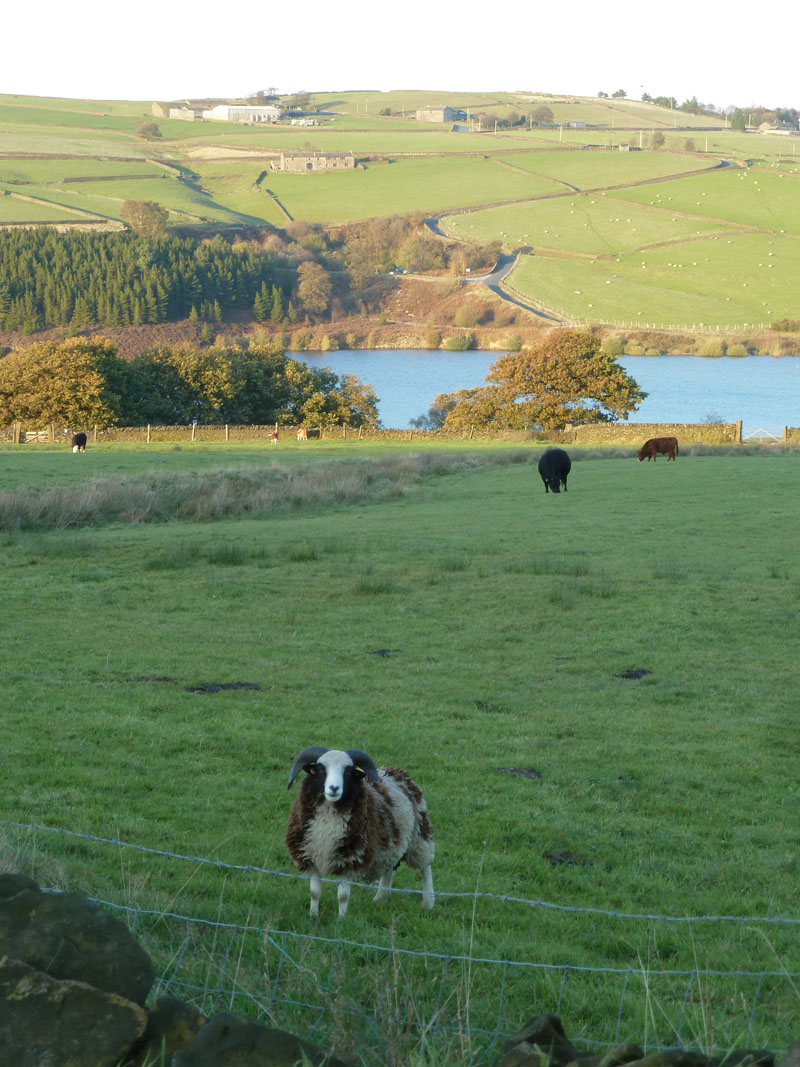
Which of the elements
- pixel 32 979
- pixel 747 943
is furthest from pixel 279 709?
pixel 32 979

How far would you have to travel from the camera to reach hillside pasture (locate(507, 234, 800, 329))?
163625 millimetres

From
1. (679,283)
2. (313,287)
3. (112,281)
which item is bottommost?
(112,281)

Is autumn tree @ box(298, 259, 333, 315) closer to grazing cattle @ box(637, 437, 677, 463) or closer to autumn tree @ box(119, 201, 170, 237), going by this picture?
autumn tree @ box(119, 201, 170, 237)

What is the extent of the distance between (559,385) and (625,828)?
218 feet

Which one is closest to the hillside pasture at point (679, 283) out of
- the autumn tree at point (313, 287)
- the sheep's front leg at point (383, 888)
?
the autumn tree at point (313, 287)

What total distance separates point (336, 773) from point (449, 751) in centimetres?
406

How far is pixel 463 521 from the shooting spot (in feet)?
90.3

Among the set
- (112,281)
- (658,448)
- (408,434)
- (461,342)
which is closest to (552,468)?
(658,448)

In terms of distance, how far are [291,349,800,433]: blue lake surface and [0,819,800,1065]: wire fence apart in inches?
3584

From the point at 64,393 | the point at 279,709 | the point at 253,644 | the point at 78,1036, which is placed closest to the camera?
the point at 78,1036

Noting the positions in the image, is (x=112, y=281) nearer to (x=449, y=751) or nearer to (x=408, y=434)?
(x=408, y=434)

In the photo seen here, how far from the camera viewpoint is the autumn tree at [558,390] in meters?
72.5

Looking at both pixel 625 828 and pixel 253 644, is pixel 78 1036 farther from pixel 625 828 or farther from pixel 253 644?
pixel 253 644

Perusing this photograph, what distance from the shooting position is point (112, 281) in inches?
6801
